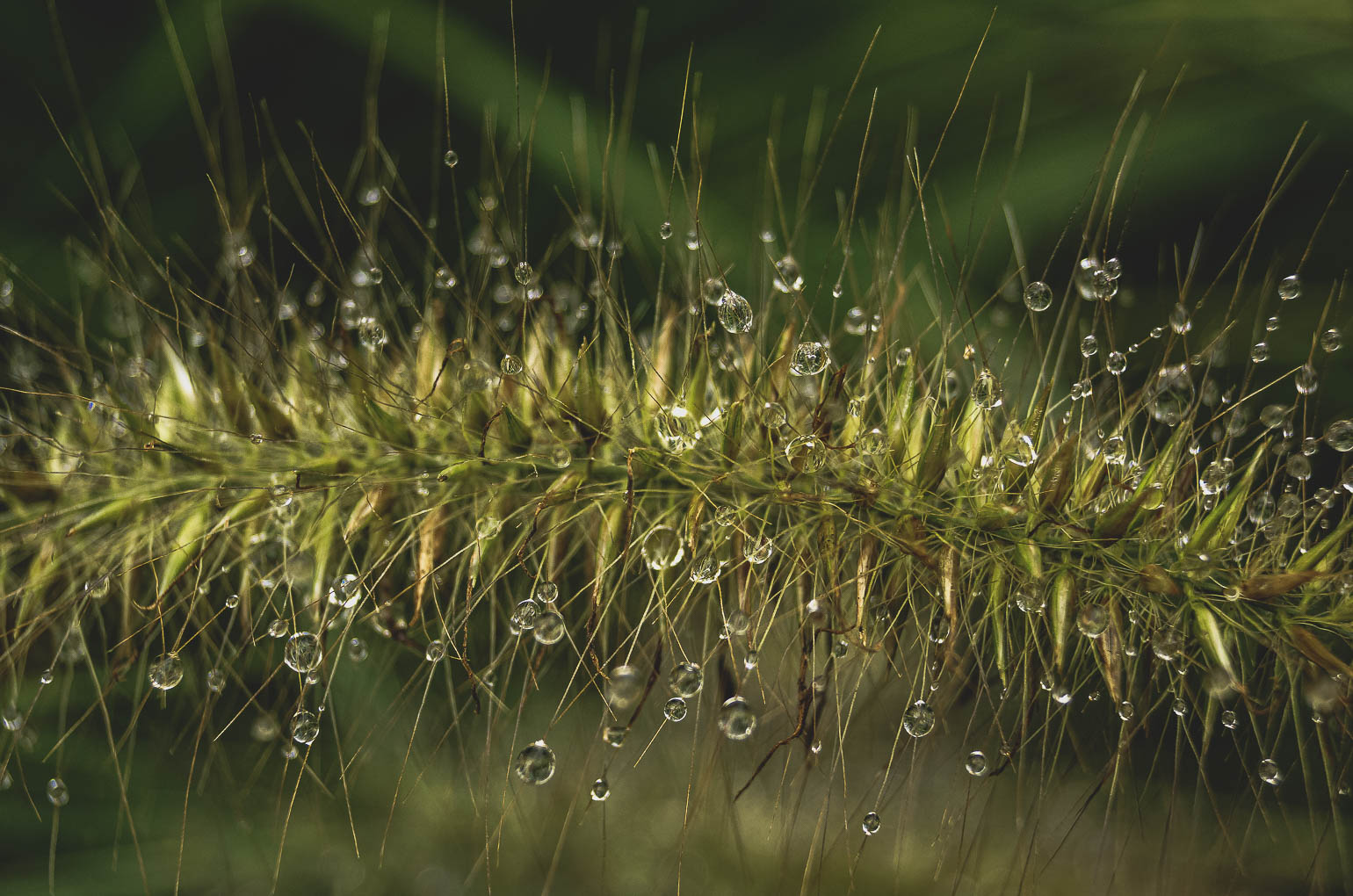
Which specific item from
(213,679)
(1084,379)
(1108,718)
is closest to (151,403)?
(213,679)

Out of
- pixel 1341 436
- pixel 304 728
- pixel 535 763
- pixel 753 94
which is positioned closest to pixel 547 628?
pixel 535 763

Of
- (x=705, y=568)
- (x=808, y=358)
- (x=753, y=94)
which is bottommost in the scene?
(x=705, y=568)

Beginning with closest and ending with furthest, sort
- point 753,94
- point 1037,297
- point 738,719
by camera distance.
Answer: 1. point 738,719
2. point 1037,297
3. point 753,94

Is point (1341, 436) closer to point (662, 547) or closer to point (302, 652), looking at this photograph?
point (662, 547)

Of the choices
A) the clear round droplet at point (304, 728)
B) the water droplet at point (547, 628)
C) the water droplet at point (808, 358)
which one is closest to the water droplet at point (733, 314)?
the water droplet at point (808, 358)

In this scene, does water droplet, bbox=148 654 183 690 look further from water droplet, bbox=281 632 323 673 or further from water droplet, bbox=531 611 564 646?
water droplet, bbox=531 611 564 646

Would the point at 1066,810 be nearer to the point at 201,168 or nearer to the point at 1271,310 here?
the point at 1271,310

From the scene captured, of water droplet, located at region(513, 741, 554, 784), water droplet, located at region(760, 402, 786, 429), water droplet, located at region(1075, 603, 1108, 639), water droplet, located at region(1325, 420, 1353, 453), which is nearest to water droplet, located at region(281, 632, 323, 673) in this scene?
water droplet, located at region(513, 741, 554, 784)
